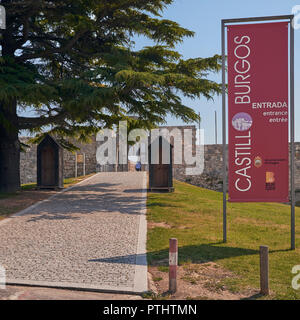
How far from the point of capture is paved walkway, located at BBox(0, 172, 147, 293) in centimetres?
557

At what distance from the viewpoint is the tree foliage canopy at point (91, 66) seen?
13.4m

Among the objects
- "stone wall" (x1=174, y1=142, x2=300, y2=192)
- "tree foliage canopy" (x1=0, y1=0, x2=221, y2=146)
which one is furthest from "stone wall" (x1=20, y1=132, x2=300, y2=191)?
"tree foliage canopy" (x1=0, y1=0, x2=221, y2=146)

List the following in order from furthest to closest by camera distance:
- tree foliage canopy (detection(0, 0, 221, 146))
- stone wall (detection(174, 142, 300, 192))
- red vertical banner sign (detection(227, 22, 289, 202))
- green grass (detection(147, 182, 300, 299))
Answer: stone wall (detection(174, 142, 300, 192))
tree foliage canopy (detection(0, 0, 221, 146))
red vertical banner sign (detection(227, 22, 289, 202))
green grass (detection(147, 182, 300, 299))

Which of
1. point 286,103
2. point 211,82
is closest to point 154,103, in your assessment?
point 211,82

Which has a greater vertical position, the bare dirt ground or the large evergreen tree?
the large evergreen tree

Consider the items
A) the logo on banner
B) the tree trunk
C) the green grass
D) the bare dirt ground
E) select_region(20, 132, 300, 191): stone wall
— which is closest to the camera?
the bare dirt ground

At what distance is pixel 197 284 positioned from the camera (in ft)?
18.0

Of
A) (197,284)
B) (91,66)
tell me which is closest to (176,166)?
(91,66)

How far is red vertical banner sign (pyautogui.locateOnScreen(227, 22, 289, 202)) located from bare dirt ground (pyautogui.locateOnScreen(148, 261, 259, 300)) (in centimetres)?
258

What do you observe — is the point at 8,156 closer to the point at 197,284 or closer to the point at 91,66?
the point at 91,66

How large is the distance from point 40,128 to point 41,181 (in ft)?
9.42

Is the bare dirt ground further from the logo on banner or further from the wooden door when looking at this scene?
the wooden door

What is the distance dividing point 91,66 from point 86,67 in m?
0.26

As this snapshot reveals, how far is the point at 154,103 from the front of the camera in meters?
15.2
